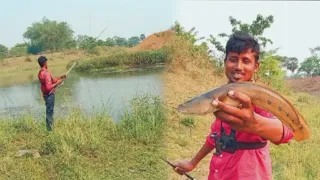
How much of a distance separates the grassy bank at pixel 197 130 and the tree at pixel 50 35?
12.6m

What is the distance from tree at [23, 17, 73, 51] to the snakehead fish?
23.2 meters

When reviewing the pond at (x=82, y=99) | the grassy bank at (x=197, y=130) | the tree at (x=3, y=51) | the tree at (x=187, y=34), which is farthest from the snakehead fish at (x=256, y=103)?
the tree at (x=3, y=51)

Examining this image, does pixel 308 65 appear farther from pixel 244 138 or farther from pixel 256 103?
Answer: pixel 256 103

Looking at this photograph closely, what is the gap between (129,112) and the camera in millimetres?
6309

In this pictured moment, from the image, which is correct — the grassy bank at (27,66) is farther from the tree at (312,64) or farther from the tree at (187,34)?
the tree at (312,64)

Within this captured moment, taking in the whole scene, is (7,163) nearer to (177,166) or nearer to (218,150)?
(177,166)

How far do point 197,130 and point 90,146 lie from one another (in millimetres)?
2106

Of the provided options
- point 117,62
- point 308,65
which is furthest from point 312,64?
point 117,62

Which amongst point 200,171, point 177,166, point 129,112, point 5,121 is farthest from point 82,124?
point 177,166

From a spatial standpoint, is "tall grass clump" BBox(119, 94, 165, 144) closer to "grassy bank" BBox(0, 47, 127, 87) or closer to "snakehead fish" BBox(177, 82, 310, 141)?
"snakehead fish" BBox(177, 82, 310, 141)

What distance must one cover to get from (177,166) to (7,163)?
145 inches

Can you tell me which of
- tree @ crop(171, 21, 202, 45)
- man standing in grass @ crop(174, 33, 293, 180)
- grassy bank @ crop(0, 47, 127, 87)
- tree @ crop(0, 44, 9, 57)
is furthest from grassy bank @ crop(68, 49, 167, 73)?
man standing in grass @ crop(174, 33, 293, 180)

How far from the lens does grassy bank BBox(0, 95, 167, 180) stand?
4.83 meters

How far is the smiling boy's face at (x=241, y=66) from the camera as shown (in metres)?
1.44
